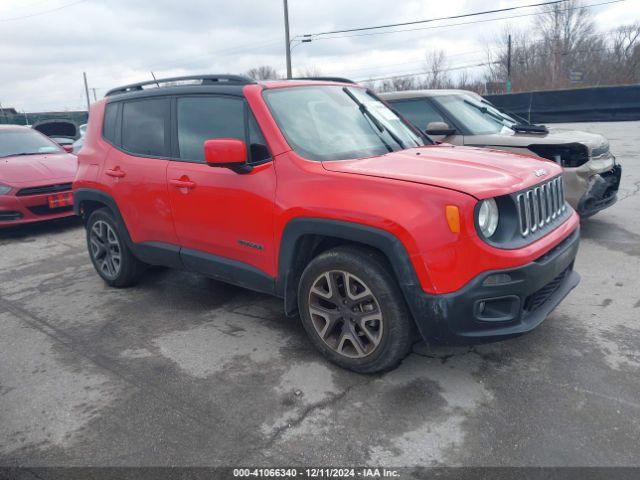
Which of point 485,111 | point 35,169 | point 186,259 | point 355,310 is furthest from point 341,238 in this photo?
point 35,169

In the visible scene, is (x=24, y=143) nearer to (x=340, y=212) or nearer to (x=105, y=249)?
(x=105, y=249)

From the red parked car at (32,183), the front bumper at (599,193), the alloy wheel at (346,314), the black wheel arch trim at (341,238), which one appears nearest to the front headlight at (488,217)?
the black wheel arch trim at (341,238)

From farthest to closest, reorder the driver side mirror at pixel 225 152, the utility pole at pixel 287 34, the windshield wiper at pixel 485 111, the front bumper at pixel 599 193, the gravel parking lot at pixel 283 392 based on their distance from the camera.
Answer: the utility pole at pixel 287 34
the windshield wiper at pixel 485 111
the front bumper at pixel 599 193
the driver side mirror at pixel 225 152
the gravel parking lot at pixel 283 392

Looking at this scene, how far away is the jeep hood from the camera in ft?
18.4

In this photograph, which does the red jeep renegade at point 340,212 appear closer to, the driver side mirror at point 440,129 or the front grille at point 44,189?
the driver side mirror at point 440,129

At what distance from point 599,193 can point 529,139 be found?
967 millimetres

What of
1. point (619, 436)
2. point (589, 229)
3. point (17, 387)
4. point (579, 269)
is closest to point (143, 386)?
point (17, 387)

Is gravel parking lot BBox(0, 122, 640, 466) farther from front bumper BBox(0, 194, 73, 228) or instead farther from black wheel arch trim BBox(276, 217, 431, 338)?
front bumper BBox(0, 194, 73, 228)

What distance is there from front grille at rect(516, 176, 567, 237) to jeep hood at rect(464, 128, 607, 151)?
2346 millimetres

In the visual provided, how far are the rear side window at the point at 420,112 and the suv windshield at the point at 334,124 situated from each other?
246 cm

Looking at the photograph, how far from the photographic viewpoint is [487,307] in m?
2.76

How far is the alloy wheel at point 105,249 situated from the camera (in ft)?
15.8

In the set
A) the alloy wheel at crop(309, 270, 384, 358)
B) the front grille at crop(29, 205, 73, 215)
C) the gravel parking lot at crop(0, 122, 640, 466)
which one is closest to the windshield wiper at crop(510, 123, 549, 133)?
the gravel parking lot at crop(0, 122, 640, 466)

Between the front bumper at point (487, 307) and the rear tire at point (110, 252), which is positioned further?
the rear tire at point (110, 252)
